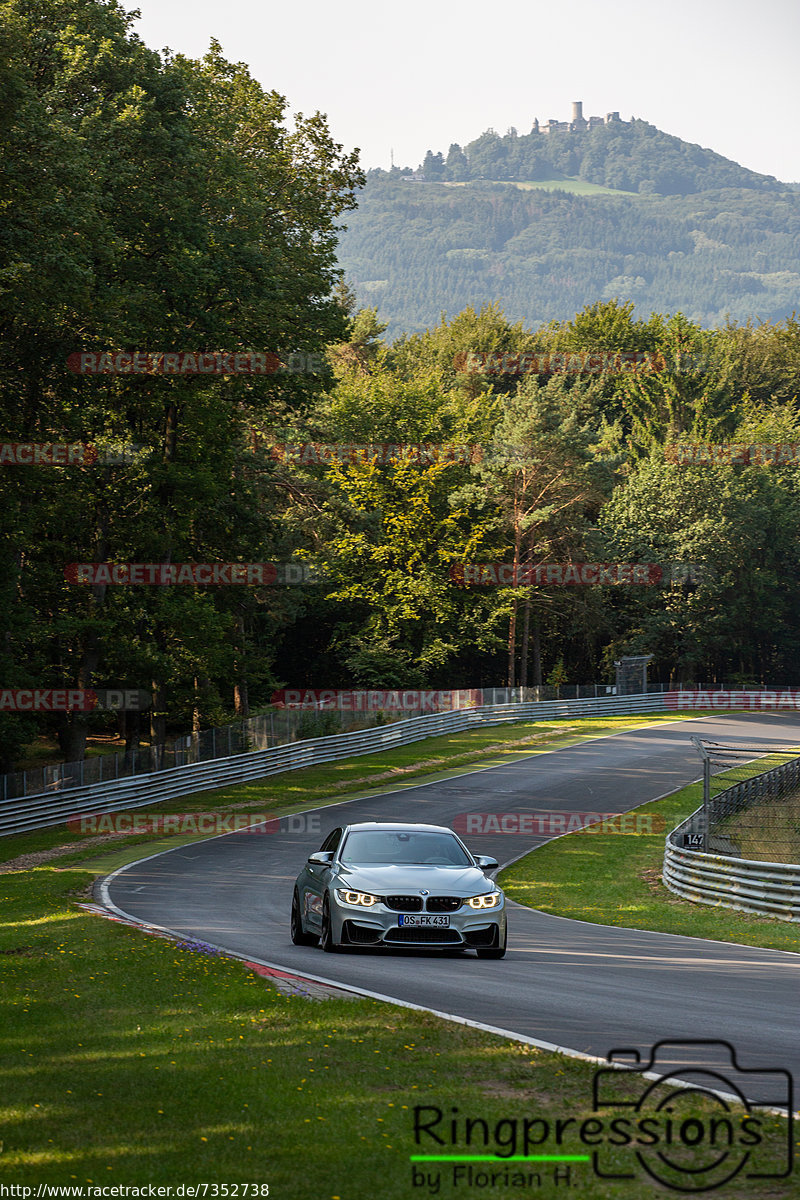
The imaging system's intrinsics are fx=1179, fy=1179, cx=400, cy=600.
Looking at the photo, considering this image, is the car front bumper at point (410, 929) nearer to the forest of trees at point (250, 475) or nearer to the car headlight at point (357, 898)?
the car headlight at point (357, 898)

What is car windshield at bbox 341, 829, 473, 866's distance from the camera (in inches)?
529

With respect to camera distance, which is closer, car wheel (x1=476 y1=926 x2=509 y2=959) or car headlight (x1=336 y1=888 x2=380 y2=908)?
car headlight (x1=336 y1=888 x2=380 y2=908)

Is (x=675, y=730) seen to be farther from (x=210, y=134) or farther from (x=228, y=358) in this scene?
(x=210, y=134)

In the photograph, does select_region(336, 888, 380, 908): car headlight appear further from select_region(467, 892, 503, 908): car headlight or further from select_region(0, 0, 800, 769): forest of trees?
select_region(0, 0, 800, 769): forest of trees

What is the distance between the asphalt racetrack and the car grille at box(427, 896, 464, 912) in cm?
57

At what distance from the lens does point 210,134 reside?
122ft

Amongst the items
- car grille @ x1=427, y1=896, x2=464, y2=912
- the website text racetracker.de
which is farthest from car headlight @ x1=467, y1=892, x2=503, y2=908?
the website text racetracker.de

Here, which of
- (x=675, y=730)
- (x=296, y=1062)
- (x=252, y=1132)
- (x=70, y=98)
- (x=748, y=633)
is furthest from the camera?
(x=748, y=633)

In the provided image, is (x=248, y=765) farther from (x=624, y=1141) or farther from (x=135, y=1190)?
(x=135, y=1190)

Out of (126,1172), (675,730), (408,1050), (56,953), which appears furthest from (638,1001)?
(675,730)

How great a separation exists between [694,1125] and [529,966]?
6.15 metres

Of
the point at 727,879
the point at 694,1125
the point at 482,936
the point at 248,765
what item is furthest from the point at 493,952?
the point at 248,765

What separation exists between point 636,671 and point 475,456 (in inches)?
634

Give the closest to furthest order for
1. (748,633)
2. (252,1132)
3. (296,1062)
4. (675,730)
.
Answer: (252,1132), (296,1062), (675,730), (748,633)
